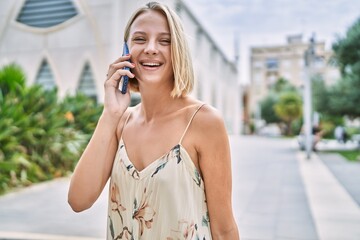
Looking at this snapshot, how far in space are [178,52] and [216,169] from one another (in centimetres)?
35

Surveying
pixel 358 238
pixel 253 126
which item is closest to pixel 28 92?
pixel 358 238

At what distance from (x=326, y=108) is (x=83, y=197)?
70.2ft

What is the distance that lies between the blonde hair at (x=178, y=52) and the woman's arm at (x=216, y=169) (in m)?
0.10

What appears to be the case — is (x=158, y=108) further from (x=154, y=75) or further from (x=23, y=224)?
(x=23, y=224)

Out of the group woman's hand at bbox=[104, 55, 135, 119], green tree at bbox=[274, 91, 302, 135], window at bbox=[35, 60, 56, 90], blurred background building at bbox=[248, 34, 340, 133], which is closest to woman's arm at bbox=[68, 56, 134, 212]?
woman's hand at bbox=[104, 55, 135, 119]

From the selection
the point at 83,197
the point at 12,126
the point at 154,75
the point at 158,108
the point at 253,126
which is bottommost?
the point at 253,126

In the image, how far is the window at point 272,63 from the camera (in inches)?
3095

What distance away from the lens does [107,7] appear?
60.5ft

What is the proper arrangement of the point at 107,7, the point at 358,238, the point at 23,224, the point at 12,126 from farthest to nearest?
the point at 107,7 < the point at 12,126 < the point at 23,224 < the point at 358,238

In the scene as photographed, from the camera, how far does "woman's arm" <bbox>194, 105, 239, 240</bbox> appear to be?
1.10 metres

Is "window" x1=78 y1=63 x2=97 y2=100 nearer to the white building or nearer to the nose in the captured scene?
the white building

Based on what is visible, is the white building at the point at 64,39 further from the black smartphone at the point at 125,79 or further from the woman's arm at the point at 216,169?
the woman's arm at the point at 216,169

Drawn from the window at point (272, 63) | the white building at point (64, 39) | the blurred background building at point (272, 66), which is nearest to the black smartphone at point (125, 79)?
the white building at point (64, 39)

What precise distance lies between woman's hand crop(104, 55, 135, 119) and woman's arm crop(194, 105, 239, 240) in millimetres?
262
